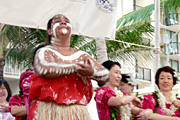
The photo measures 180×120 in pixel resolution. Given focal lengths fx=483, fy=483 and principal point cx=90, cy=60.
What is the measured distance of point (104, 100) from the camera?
189 inches

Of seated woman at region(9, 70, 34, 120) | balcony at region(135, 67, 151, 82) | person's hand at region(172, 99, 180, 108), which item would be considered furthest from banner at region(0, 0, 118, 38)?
balcony at region(135, 67, 151, 82)

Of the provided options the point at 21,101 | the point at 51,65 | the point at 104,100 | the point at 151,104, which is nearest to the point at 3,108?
the point at 21,101

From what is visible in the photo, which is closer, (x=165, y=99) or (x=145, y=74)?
(x=165, y=99)

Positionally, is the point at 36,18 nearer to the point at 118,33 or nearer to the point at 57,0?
the point at 57,0

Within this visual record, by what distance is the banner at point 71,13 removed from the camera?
204 inches

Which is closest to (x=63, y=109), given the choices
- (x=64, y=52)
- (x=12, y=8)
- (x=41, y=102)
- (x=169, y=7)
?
(x=41, y=102)

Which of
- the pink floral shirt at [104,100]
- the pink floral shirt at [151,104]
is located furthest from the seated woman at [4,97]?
the pink floral shirt at [151,104]

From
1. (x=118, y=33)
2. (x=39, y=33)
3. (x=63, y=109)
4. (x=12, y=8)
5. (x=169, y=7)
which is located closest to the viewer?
(x=63, y=109)

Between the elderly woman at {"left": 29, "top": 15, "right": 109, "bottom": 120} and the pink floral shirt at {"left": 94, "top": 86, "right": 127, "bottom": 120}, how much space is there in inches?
37.9

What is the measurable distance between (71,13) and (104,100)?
1.29m

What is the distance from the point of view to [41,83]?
3723 mm

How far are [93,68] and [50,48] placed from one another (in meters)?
0.38

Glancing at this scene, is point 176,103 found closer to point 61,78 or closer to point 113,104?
point 113,104

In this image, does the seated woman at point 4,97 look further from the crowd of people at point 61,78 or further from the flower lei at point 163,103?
the flower lei at point 163,103
